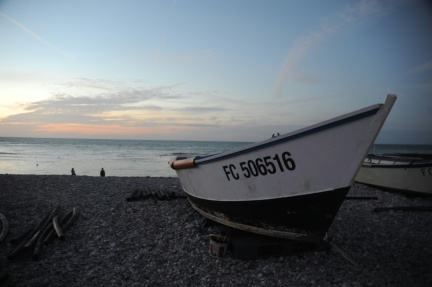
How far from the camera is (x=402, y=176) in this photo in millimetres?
12391

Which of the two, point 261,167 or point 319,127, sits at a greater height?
point 319,127

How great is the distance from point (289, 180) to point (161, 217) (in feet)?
15.6

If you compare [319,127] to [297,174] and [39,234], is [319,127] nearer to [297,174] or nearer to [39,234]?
[297,174]

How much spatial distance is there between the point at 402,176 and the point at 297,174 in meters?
10.5

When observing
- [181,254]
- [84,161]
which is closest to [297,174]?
[181,254]

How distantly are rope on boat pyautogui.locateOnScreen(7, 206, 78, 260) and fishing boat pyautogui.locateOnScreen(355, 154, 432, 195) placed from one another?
13.6 metres

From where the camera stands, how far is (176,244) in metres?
6.33

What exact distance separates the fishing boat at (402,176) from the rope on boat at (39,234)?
13566 millimetres

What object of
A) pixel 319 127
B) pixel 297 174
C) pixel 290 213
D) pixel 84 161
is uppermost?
pixel 319 127

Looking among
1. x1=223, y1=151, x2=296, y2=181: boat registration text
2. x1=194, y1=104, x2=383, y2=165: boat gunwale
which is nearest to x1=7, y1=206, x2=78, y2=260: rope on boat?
x1=223, y1=151, x2=296, y2=181: boat registration text

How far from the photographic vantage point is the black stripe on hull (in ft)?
15.8

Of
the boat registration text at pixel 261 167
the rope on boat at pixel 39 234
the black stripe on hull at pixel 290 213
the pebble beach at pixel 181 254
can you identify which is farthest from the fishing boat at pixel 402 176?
the rope on boat at pixel 39 234

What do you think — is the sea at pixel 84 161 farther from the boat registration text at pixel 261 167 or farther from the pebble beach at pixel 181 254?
the boat registration text at pixel 261 167

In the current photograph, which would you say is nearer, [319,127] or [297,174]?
[319,127]
